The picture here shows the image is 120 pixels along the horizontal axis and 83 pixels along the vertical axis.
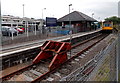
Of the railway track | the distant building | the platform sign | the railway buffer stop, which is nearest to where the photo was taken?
the railway track

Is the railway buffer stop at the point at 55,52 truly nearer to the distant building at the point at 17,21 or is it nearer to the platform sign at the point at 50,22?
the distant building at the point at 17,21

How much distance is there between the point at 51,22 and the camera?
17656 mm

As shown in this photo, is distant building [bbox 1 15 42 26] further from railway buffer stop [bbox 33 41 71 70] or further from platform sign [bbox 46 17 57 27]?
railway buffer stop [bbox 33 41 71 70]

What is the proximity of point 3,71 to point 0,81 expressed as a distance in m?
1.38

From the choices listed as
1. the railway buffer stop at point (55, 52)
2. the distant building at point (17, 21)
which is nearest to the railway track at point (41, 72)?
the railway buffer stop at point (55, 52)

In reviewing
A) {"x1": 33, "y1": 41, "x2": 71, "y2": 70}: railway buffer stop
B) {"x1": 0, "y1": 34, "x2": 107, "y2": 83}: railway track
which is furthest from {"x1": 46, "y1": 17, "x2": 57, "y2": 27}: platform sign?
{"x1": 0, "y1": 34, "x2": 107, "y2": 83}: railway track

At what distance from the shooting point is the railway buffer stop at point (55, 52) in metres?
7.20

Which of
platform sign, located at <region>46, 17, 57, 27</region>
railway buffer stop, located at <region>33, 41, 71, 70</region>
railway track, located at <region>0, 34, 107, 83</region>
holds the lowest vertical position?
railway track, located at <region>0, 34, 107, 83</region>

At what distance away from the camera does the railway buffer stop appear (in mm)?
7202

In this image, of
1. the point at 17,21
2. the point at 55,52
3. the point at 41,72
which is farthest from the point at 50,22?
the point at 17,21

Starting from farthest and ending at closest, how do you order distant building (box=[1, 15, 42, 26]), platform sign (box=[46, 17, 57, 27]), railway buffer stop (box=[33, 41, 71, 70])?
platform sign (box=[46, 17, 57, 27]) < distant building (box=[1, 15, 42, 26]) < railway buffer stop (box=[33, 41, 71, 70])

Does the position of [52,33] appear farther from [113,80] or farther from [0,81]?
[113,80]

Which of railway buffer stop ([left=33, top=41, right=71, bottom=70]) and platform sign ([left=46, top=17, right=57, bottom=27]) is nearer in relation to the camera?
railway buffer stop ([left=33, top=41, right=71, bottom=70])

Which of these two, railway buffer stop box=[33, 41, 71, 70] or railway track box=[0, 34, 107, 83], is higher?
railway buffer stop box=[33, 41, 71, 70]
